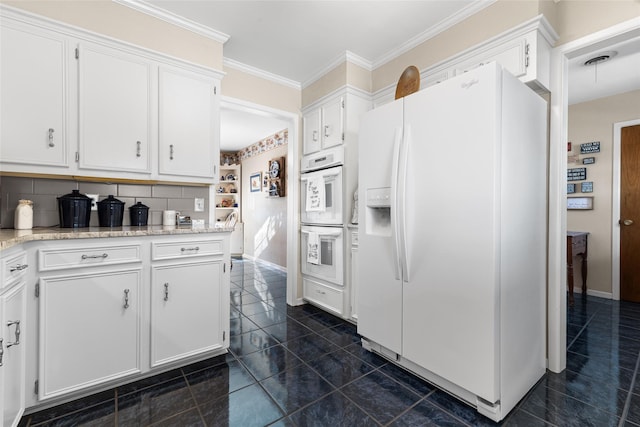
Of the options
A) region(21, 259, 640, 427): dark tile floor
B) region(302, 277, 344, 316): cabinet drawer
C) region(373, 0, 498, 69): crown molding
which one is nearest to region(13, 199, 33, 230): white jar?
region(21, 259, 640, 427): dark tile floor

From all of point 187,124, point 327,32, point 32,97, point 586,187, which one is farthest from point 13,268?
point 586,187

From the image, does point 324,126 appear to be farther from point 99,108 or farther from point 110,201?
point 110,201

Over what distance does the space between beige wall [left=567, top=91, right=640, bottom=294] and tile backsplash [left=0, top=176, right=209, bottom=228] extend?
4.71 m

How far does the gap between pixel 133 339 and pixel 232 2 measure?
248cm

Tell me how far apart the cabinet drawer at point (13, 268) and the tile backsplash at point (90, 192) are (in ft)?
2.28

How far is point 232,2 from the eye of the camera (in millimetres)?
2166

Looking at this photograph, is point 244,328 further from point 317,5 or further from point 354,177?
point 317,5

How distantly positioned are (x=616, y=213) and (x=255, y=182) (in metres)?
5.78

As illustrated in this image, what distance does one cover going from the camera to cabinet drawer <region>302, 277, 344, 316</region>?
9.46 ft

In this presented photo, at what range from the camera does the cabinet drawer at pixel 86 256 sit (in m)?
1.55

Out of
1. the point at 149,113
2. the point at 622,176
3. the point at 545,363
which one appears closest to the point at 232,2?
the point at 149,113

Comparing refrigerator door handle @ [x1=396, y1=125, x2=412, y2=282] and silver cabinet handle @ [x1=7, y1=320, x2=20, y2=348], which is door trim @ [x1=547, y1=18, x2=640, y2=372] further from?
silver cabinet handle @ [x1=7, y1=320, x2=20, y2=348]

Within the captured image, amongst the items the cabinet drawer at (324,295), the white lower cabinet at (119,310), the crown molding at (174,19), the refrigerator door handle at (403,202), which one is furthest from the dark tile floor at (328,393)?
the crown molding at (174,19)

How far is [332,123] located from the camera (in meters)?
3.02
